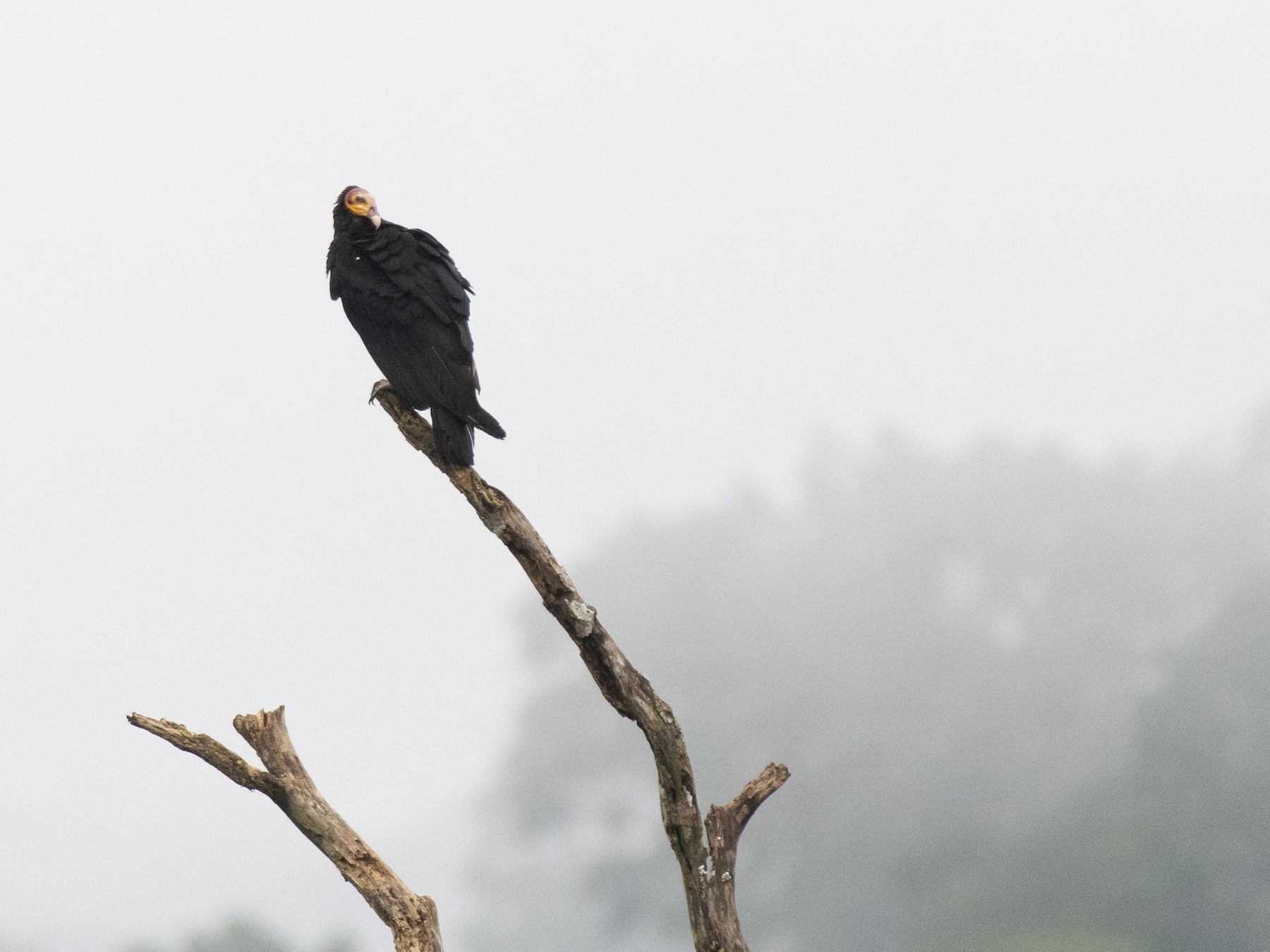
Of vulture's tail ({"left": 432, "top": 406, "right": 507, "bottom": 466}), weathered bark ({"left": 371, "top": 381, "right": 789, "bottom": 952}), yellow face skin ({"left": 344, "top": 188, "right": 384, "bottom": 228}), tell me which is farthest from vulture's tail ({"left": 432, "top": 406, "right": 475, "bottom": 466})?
yellow face skin ({"left": 344, "top": 188, "right": 384, "bottom": 228})

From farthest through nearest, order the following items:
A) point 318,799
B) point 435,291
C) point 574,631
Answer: point 435,291
point 318,799
point 574,631

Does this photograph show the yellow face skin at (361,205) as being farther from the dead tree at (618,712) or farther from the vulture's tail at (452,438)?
the dead tree at (618,712)

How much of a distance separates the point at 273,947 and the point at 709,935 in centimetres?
765

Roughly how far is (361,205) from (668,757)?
271 cm

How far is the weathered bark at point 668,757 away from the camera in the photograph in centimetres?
411

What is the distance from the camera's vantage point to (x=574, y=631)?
407 centimetres

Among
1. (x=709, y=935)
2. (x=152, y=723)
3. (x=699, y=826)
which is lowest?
(x=709, y=935)

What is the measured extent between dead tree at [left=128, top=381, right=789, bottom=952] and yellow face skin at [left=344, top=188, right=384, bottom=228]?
1.42 meters

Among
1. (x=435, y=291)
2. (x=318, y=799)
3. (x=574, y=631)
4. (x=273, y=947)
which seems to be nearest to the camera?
(x=574, y=631)

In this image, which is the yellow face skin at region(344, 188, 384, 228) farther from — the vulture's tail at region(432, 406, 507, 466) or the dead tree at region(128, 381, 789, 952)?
the dead tree at region(128, 381, 789, 952)

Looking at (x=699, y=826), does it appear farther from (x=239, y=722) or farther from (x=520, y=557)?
(x=239, y=722)

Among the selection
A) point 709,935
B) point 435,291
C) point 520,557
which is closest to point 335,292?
point 435,291

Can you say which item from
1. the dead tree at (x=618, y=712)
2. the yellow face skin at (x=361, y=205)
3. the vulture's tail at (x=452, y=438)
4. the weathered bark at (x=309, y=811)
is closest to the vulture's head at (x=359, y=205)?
the yellow face skin at (x=361, y=205)

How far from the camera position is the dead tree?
4.12 metres
